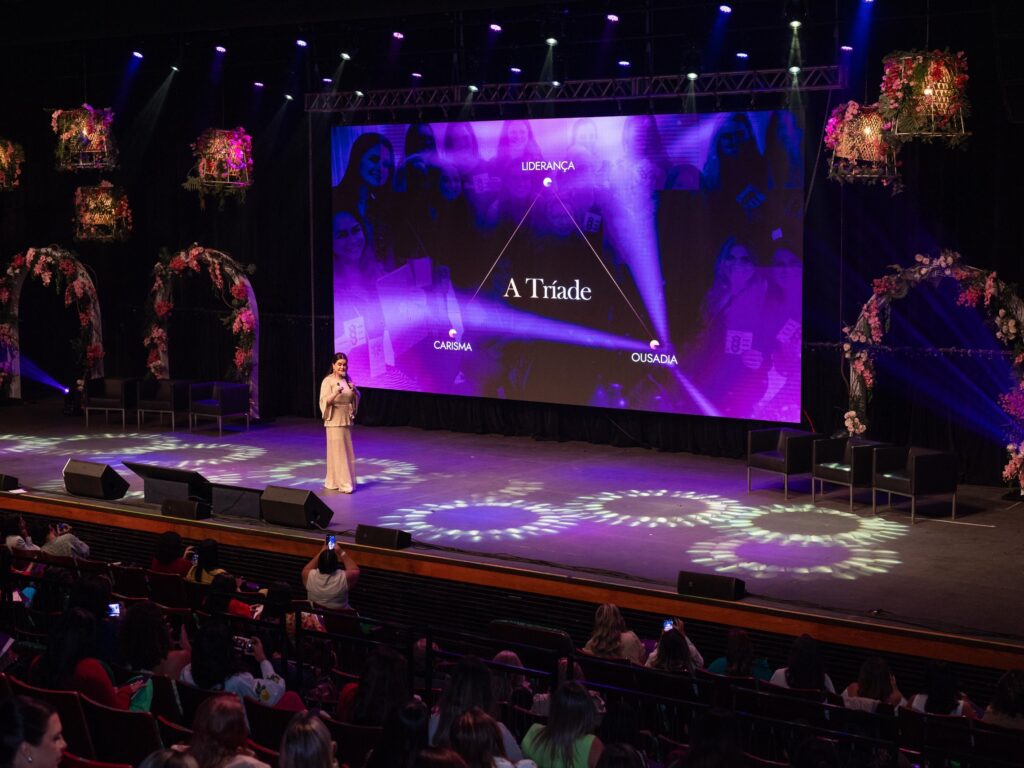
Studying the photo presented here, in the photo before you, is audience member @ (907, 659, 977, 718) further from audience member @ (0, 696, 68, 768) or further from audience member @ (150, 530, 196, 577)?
audience member @ (150, 530, 196, 577)

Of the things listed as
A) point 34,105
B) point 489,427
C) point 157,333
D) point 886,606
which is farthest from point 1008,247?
point 34,105

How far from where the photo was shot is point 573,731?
479 cm

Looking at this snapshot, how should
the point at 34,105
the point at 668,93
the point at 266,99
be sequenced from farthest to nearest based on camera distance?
the point at 34,105
the point at 266,99
the point at 668,93

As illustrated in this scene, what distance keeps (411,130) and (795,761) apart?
40.5ft

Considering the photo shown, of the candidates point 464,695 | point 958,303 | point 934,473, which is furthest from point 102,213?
point 464,695

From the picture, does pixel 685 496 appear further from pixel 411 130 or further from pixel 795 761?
pixel 795 761

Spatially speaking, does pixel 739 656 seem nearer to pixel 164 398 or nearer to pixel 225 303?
pixel 164 398

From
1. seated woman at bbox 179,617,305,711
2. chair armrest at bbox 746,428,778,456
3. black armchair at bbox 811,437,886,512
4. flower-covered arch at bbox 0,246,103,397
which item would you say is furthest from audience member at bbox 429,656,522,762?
flower-covered arch at bbox 0,246,103,397

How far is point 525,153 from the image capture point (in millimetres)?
15008

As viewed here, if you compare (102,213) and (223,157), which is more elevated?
(223,157)

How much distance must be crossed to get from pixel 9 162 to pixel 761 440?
10.2 m

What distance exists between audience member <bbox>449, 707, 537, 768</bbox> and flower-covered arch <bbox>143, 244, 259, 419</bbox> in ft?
41.9

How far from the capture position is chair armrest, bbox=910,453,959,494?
36.6 feet

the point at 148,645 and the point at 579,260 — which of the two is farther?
the point at 579,260
